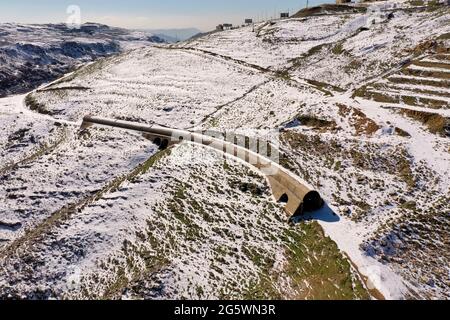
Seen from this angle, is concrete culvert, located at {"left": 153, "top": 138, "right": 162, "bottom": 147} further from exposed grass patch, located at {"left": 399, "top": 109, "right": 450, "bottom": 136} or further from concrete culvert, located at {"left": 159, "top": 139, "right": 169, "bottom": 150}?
exposed grass patch, located at {"left": 399, "top": 109, "right": 450, "bottom": 136}

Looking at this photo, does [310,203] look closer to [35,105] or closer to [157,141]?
[157,141]

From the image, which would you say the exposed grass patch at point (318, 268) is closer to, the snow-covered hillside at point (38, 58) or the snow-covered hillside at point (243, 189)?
the snow-covered hillside at point (243, 189)

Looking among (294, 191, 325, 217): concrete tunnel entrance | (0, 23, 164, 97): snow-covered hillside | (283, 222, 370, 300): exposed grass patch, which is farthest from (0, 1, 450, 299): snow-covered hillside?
(0, 23, 164, 97): snow-covered hillside

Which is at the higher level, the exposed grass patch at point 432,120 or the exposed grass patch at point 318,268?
the exposed grass patch at point 432,120

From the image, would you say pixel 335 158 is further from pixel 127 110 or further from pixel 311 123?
pixel 127 110

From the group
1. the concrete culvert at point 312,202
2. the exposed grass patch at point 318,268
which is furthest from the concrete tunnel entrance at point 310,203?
the exposed grass patch at point 318,268

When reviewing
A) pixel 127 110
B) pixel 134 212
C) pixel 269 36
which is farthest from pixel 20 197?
pixel 269 36

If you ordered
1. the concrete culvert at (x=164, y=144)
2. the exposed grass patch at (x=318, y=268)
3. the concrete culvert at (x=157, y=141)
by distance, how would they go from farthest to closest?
the concrete culvert at (x=157, y=141) < the concrete culvert at (x=164, y=144) < the exposed grass patch at (x=318, y=268)

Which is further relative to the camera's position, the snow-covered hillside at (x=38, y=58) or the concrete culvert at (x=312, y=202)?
the snow-covered hillside at (x=38, y=58)
